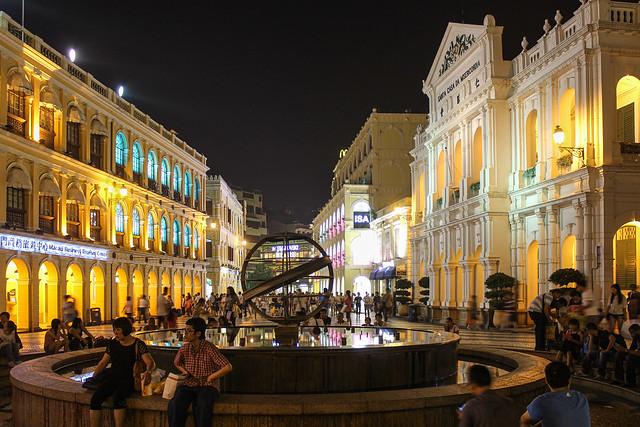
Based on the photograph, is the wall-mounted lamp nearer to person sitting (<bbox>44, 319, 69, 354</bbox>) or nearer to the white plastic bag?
person sitting (<bbox>44, 319, 69, 354</bbox>)

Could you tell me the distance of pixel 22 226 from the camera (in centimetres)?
2902

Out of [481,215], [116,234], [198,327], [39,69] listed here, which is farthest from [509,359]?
[116,234]

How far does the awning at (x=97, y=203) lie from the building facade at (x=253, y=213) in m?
84.3

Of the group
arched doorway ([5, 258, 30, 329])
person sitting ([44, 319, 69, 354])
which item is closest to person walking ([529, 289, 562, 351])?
person sitting ([44, 319, 69, 354])

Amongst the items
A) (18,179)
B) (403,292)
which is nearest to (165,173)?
(403,292)

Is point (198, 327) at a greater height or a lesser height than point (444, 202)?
lesser

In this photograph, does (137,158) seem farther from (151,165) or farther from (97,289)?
(97,289)

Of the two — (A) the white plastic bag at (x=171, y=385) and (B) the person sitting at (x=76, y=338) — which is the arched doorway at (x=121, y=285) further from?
(A) the white plastic bag at (x=171, y=385)

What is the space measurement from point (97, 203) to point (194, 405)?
99.2ft

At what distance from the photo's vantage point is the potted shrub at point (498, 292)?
27594 millimetres

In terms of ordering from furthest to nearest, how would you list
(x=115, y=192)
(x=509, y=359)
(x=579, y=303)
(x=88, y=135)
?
1. (x=115, y=192)
2. (x=88, y=135)
3. (x=579, y=303)
4. (x=509, y=359)

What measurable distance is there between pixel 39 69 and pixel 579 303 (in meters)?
25.6

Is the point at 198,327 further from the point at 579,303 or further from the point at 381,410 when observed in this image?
the point at 579,303

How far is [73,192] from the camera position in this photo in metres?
33.4
